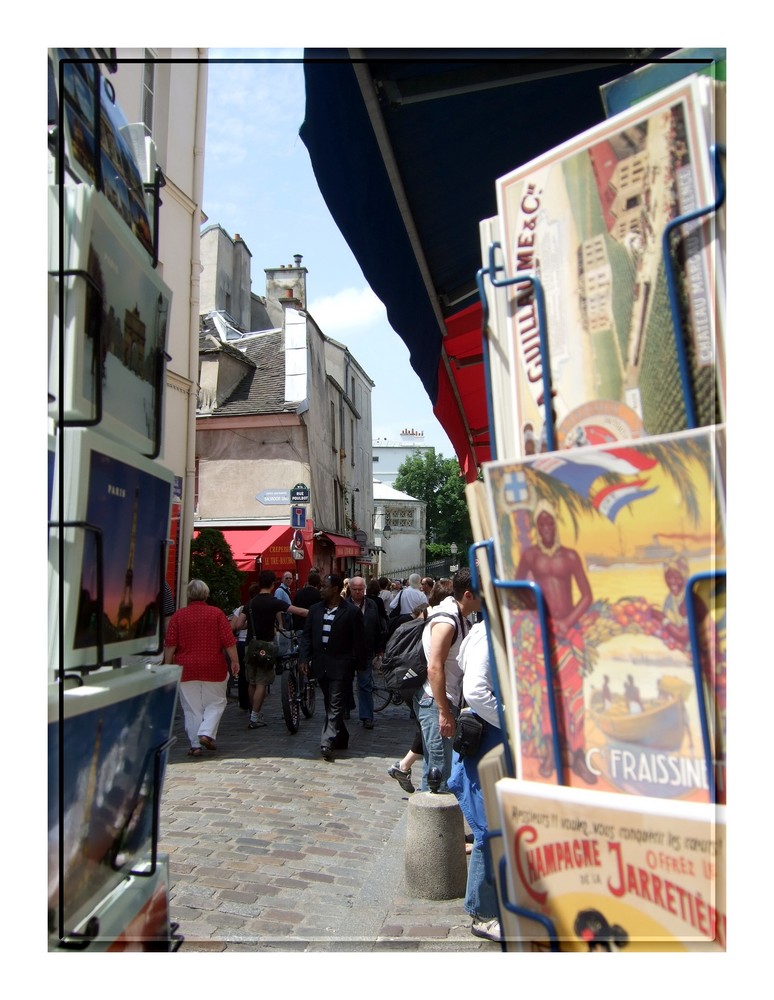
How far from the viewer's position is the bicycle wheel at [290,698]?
8680mm

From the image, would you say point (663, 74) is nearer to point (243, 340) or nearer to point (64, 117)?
point (64, 117)

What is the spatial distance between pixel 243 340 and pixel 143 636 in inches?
494

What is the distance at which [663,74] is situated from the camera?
169 cm

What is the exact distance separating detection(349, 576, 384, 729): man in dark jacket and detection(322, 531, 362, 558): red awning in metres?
5.12

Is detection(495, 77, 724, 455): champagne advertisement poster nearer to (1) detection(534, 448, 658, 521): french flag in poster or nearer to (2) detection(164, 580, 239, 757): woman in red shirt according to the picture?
(1) detection(534, 448, 658, 521): french flag in poster

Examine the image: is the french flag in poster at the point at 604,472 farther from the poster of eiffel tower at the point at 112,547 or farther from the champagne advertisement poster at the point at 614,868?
the poster of eiffel tower at the point at 112,547

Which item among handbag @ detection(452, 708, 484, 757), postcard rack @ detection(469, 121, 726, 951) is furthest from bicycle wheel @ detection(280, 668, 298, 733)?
postcard rack @ detection(469, 121, 726, 951)

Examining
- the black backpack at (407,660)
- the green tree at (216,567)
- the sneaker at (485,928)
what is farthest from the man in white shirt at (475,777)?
the green tree at (216,567)

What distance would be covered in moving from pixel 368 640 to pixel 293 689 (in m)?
0.95

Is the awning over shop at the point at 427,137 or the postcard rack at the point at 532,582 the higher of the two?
the awning over shop at the point at 427,137

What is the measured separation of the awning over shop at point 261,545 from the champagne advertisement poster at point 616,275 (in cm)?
1186
